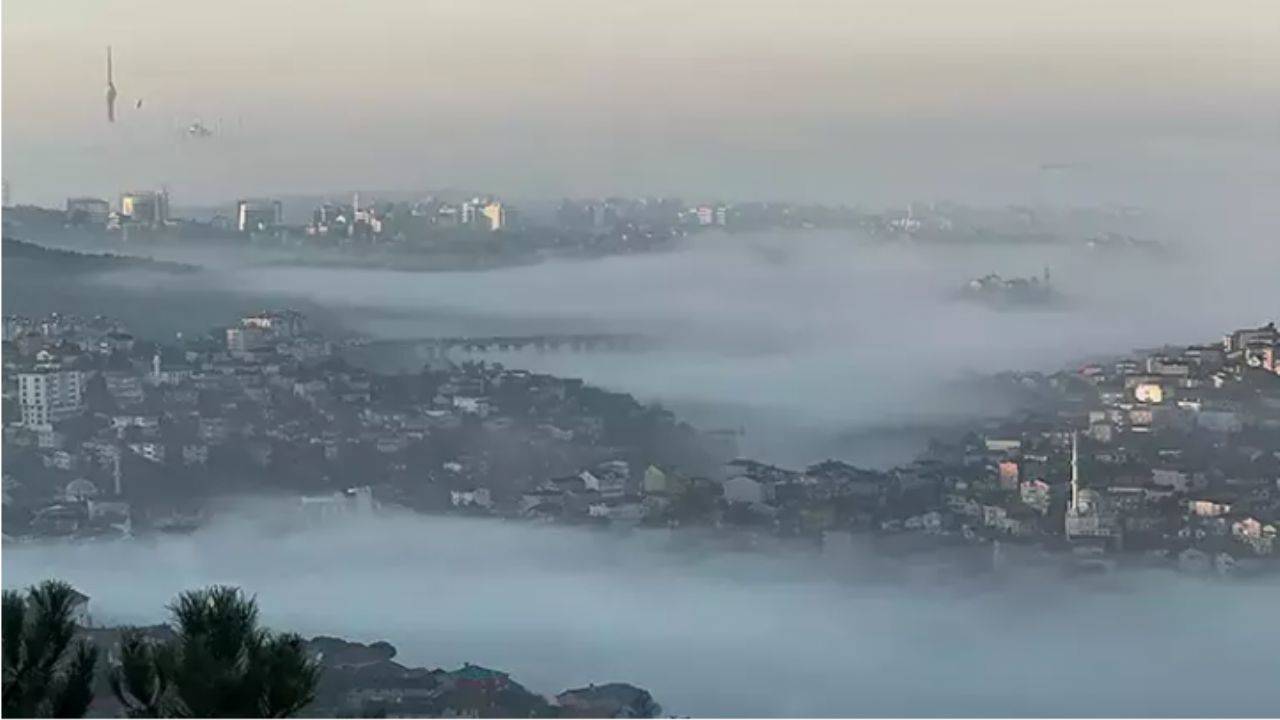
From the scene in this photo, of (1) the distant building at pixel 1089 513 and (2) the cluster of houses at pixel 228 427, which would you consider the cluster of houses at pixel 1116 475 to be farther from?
(2) the cluster of houses at pixel 228 427

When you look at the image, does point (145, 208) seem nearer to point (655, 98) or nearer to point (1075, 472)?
point (655, 98)

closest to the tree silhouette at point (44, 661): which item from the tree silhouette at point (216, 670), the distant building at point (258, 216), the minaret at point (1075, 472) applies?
the tree silhouette at point (216, 670)

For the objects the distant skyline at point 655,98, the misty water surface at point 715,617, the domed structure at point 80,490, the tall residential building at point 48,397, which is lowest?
the misty water surface at point 715,617

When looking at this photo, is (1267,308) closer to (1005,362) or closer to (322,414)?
(1005,362)

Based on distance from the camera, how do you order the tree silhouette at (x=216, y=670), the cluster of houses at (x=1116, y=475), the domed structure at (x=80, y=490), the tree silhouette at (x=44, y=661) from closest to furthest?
the tree silhouette at (x=216, y=670) < the tree silhouette at (x=44, y=661) < the cluster of houses at (x=1116, y=475) < the domed structure at (x=80, y=490)

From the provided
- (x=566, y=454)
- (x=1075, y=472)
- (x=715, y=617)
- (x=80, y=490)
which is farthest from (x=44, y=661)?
(x=1075, y=472)

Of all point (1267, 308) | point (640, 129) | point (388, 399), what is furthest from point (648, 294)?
point (1267, 308)
